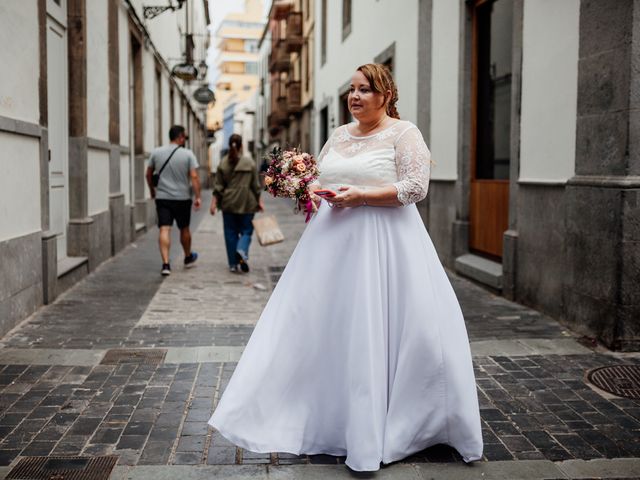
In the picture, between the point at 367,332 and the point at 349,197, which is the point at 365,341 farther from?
the point at 349,197

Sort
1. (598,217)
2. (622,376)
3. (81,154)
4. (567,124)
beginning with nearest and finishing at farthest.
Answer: (622,376) → (598,217) → (567,124) → (81,154)

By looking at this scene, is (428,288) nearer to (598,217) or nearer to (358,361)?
(358,361)

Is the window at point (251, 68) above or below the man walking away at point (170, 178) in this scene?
above

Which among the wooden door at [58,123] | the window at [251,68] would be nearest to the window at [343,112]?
the wooden door at [58,123]

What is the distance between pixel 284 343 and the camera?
3.73 metres

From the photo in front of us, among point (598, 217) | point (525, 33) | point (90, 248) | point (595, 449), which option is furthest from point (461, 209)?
point (595, 449)

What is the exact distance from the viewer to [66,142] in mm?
9508

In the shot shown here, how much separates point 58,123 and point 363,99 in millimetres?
6484

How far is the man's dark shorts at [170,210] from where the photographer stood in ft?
32.4

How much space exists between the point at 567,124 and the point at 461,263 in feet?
A: 10.5

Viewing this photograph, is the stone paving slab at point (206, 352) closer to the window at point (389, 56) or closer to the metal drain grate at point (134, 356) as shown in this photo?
the metal drain grate at point (134, 356)

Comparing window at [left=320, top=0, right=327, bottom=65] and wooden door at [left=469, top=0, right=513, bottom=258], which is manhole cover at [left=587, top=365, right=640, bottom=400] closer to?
wooden door at [left=469, top=0, right=513, bottom=258]

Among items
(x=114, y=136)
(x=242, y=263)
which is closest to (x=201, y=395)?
(x=242, y=263)

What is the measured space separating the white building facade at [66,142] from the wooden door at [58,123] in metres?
0.01
